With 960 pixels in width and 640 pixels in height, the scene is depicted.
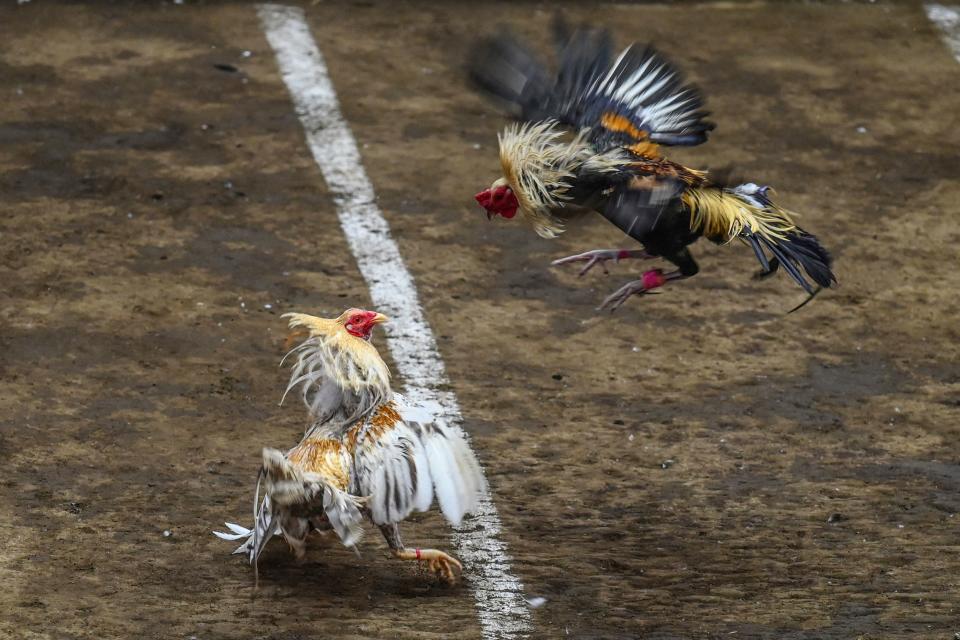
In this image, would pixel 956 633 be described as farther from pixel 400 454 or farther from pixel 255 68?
pixel 255 68

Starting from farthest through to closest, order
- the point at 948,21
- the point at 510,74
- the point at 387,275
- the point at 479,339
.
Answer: the point at 948,21 < the point at 387,275 < the point at 479,339 < the point at 510,74

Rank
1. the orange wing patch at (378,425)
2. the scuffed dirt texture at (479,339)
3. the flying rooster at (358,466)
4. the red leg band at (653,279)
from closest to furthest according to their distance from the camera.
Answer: the flying rooster at (358,466)
the orange wing patch at (378,425)
the scuffed dirt texture at (479,339)
the red leg band at (653,279)

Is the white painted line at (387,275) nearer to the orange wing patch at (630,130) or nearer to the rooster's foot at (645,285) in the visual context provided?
the rooster's foot at (645,285)

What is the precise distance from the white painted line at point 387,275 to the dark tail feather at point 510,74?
146 cm

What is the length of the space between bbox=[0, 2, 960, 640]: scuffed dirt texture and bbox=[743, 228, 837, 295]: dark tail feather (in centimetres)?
107

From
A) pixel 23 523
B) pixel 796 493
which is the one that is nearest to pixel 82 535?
pixel 23 523

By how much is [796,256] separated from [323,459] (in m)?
2.18

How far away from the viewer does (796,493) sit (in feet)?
22.6

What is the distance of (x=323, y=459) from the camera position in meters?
5.97

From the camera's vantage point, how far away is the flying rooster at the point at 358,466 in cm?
579

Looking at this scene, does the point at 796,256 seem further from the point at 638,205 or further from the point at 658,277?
the point at 638,205

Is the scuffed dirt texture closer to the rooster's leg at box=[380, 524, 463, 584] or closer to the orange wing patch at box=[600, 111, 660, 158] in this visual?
the rooster's leg at box=[380, 524, 463, 584]

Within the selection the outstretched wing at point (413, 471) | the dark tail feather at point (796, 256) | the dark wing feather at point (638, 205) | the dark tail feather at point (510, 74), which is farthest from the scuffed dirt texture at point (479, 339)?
the dark tail feather at point (510, 74)

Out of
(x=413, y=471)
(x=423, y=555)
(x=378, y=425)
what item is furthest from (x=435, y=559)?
(x=378, y=425)
